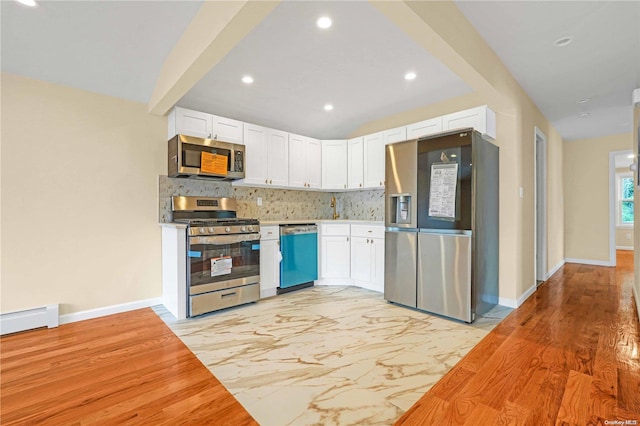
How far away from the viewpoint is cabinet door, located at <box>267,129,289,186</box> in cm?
394

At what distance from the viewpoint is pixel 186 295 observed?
9.57 ft

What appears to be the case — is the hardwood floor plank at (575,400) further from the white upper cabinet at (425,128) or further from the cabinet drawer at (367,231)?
the white upper cabinet at (425,128)

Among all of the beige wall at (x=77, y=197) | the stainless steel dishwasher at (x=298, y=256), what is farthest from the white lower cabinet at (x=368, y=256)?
the beige wall at (x=77, y=197)

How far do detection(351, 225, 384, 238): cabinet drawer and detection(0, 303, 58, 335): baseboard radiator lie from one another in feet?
11.0

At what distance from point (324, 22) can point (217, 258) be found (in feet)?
8.00

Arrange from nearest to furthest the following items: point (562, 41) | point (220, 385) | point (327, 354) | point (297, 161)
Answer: point (220, 385) → point (327, 354) → point (562, 41) → point (297, 161)

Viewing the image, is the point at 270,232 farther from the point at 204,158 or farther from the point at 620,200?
the point at 620,200

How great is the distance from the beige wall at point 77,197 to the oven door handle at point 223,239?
780mm

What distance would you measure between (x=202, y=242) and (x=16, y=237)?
1576 mm

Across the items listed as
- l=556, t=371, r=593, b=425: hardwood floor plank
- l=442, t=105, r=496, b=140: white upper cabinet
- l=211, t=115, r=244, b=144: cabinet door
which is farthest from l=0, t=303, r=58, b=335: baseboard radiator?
l=442, t=105, r=496, b=140: white upper cabinet

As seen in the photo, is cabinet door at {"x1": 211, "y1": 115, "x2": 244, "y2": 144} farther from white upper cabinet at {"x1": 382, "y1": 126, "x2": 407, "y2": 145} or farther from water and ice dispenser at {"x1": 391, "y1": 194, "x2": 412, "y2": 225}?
water and ice dispenser at {"x1": 391, "y1": 194, "x2": 412, "y2": 225}

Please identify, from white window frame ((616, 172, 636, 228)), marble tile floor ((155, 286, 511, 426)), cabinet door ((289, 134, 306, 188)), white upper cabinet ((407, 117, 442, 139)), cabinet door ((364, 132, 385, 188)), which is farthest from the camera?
white window frame ((616, 172, 636, 228))

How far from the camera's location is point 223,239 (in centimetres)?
312

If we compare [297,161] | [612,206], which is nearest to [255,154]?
[297,161]
